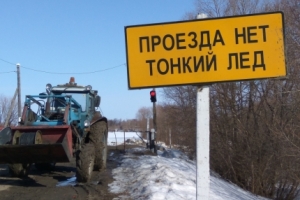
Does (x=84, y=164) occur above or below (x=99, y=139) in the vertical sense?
below

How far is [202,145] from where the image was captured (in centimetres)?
443

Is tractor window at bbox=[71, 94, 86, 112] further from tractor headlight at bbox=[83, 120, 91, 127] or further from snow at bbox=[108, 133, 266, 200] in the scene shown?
snow at bbox=[108, 133, 266, 200]

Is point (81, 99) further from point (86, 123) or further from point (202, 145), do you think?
point (202, 145)

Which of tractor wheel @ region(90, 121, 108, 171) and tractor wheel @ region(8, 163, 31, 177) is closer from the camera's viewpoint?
tractor wheel @ region(8, 163, 31, 177)

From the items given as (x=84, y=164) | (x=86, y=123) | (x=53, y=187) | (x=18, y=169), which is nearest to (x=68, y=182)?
(x=53, y=187)

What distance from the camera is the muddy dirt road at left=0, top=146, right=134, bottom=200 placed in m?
11.3

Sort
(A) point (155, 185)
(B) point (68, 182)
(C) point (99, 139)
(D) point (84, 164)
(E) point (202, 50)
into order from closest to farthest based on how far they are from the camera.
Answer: (E) point (202, 50), (A) point (155, 185), (D) point (84, 164), (B) point (68, 182), (C) point (99, 139)

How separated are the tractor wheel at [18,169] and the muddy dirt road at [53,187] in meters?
0.16

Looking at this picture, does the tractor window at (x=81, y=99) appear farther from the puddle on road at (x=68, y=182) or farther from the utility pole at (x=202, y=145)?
the utility pole at (x=202, y=145)

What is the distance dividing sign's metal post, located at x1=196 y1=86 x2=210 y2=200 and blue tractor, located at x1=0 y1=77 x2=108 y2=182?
772 cm

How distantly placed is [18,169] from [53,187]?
5.18 feet

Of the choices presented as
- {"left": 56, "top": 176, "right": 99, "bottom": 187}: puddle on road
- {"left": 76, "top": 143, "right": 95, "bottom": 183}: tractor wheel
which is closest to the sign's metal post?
{"left": 76, "top": 143, "right": 95, "bottom": 183}: tractor wheel

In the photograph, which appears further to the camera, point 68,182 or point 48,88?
point 48,88

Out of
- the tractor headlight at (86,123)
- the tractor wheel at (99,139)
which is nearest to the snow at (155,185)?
the tractor wheel at (99,139)
